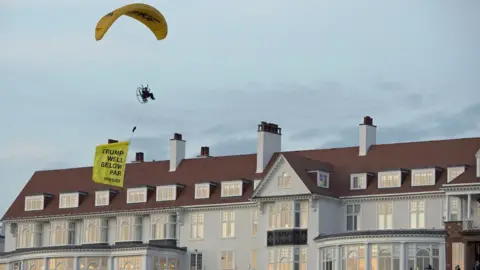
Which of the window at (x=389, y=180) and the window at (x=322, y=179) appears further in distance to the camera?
the window at (x=322, y=179)

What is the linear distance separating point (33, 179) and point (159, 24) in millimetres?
43978

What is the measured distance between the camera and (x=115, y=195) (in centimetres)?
11344

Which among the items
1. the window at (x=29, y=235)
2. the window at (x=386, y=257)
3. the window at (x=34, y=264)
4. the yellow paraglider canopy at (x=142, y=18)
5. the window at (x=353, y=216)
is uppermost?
the yellow paraglider canopy at (x=142, y=18)

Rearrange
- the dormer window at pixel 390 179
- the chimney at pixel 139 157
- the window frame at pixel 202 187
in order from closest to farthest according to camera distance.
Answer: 1. the dormer window at pixel 390 179
2. the window frame at pixel 202 187
3. the chimney at pixel 139 157

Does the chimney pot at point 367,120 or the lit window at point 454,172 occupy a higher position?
the chimney pot at point 367,120

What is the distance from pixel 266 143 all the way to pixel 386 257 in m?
15.8

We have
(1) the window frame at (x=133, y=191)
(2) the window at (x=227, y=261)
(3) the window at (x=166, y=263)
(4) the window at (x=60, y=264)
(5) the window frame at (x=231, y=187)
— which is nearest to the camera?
(2) the window at (x=227, y=261)

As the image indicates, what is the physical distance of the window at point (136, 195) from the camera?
363 feet

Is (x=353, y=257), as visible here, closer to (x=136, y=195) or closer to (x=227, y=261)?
(x=227, y=261)

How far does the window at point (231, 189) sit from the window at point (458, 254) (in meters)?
19.0

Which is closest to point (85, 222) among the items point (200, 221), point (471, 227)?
point (200, 221)

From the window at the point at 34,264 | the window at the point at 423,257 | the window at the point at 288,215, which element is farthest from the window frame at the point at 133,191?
the window at the point at 423,257

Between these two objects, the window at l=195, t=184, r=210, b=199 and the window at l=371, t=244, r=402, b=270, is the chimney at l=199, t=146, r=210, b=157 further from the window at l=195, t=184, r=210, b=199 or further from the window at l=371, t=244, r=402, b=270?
the window at l=371, t=244, r=402, b=270

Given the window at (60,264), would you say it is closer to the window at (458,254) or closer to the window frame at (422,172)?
the window frame at (422,172)
